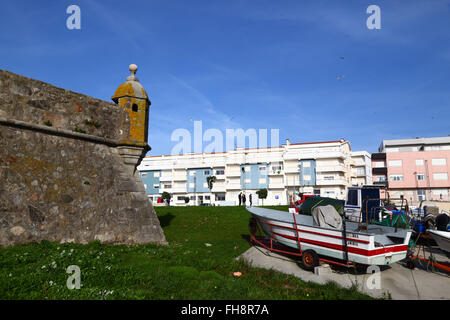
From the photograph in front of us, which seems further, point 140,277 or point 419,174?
point 419,174

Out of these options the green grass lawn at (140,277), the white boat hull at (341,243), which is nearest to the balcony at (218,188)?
the white boat hull at (341,243)

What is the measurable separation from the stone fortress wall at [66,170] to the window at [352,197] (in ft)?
49.7

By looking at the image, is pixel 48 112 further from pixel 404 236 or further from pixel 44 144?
pixel 404 236

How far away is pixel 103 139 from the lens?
9.98 metres

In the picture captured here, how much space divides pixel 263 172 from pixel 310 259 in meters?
55.9

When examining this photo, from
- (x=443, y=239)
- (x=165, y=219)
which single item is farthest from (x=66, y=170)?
(x=443, y=239)

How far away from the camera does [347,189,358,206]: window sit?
20031mm

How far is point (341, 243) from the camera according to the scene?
320 inches

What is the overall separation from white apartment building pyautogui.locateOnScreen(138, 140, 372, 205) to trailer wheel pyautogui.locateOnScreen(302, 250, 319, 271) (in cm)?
4399

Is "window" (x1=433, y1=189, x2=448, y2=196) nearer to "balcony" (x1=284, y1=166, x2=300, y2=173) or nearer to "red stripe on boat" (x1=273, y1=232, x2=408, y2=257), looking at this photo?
"balcony" (x1=284, y1=166, x2=300, y2=173)

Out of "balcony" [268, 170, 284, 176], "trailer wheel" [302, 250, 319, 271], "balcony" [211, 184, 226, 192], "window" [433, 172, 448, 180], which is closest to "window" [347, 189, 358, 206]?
"trailer wheel" [302, 250, 319, 271]

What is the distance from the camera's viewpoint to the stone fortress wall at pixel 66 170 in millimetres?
7602

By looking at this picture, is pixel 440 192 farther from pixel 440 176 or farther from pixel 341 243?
pixel 341 243
